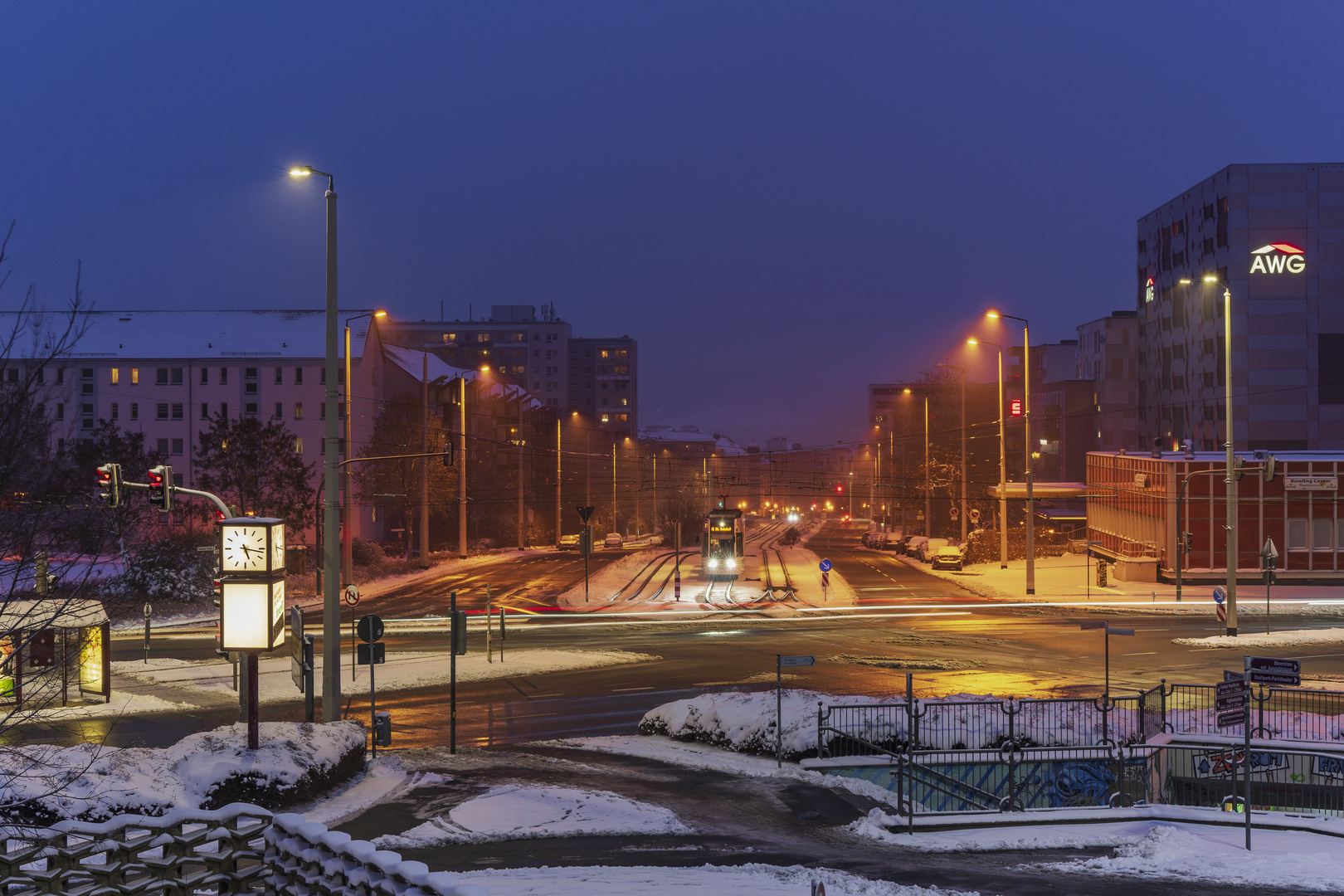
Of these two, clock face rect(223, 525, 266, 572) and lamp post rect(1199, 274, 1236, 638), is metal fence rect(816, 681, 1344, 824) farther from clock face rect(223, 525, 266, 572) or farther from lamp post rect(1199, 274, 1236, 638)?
lamp post rect(1199, 274, 1236, 638)

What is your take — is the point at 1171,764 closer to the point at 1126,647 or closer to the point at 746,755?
A: the point at 746,755

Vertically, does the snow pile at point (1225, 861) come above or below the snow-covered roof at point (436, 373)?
below

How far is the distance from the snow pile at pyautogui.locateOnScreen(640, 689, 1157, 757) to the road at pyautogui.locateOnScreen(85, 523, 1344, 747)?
8.62 feet

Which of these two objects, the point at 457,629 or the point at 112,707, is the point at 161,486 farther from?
the point at 457,629

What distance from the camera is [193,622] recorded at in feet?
137

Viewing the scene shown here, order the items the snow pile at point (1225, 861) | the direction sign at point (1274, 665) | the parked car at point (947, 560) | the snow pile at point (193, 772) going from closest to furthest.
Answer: the snow pile at point (1225, 861) < the snow pile at point (193, 772) < the direction sign at point (1274, 665) < the parked car at point (947, 560)

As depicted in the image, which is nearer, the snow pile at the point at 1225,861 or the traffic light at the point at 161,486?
the snow pile at the point at 1225,861

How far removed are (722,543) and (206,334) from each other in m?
43.9

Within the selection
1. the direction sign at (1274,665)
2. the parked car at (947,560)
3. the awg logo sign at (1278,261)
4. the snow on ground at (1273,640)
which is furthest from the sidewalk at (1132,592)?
the awg logo sign at (1278,261)

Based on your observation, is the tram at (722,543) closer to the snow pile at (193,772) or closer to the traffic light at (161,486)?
the traffic light at (161,486)

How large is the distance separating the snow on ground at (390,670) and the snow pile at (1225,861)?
59.1 feet

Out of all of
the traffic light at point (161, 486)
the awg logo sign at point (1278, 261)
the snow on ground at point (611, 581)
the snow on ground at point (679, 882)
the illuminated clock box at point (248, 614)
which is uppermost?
the awg logo sign at point (1278, 261)

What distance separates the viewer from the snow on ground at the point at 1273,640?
3231 centimetres

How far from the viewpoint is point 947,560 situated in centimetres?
6006
